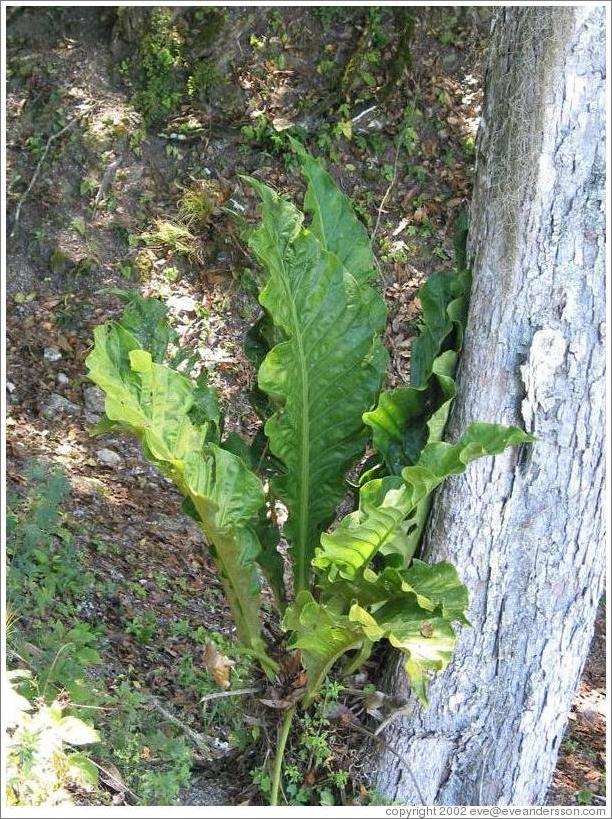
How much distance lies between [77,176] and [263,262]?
143 inches

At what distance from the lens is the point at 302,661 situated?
8.84ft

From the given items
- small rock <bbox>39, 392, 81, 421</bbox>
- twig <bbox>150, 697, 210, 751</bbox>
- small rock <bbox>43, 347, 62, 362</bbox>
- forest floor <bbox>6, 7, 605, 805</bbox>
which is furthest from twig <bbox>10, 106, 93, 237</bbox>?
twig <bbox>150, 697, 210, 751</bbox>

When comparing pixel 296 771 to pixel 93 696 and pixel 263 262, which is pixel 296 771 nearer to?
pixel 93 696

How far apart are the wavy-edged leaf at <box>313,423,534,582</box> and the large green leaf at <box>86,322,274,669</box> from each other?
0.89 ft

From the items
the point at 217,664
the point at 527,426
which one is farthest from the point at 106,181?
the point at 527,426

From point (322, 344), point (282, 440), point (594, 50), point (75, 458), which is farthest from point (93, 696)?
point (594, 50)

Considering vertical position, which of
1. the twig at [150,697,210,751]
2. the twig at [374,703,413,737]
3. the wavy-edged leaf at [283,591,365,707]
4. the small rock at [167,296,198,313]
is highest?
the small rock at [167,296,198,313]

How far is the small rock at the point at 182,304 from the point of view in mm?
5551

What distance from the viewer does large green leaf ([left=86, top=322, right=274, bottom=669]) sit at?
2.37 m

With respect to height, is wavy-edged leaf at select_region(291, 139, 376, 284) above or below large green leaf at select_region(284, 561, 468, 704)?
above

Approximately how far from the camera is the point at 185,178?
5879 millimetres

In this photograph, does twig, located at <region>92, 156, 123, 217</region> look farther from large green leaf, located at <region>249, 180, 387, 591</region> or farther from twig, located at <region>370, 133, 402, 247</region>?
large green leaf, located at <region>249, 180, 387, 591</region>

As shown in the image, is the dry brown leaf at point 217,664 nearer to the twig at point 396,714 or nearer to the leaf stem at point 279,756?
the leaf stem at point 279,756

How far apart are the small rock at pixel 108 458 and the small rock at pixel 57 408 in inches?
12.5
